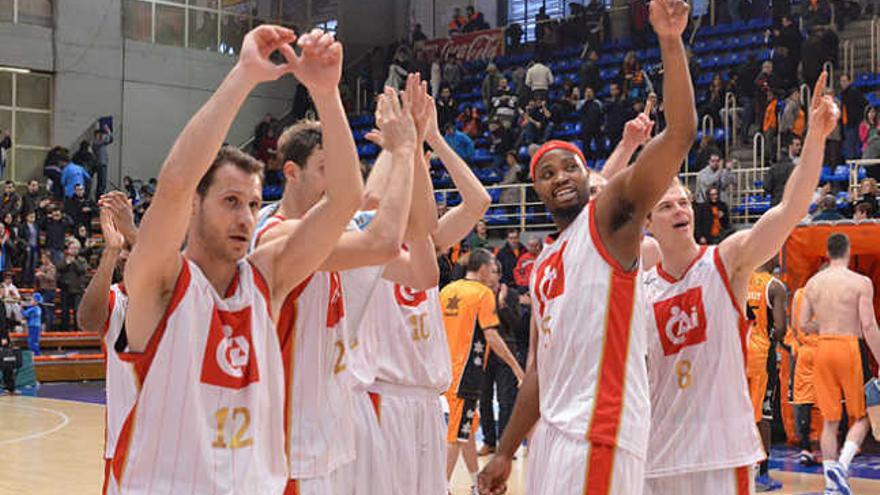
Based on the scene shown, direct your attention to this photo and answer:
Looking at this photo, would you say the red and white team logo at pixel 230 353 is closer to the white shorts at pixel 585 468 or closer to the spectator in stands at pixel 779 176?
the white shorts at pixel 585 468

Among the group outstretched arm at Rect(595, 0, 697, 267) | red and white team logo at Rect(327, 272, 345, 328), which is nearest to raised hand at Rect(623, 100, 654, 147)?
outstretched arm at Rect(595, 0, 697, 267)

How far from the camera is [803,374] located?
11.9 m

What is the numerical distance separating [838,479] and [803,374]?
237 cm

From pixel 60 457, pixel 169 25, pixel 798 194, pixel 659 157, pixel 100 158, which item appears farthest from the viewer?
pixel 169 25

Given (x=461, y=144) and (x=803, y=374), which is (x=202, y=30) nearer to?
(x=461, y=144)

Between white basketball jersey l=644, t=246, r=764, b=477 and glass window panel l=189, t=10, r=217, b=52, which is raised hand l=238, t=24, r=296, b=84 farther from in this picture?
glass window panel l=189, t=10, r=217, b=52

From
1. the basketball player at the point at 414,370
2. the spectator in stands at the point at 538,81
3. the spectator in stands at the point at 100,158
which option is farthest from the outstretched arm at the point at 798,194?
the spectator in stands at the point at 100,158

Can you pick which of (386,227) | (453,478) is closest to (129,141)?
(453,478)

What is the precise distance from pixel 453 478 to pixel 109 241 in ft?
18.9

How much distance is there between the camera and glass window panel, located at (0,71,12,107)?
93.7ft

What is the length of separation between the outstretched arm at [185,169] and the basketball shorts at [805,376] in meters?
9.42

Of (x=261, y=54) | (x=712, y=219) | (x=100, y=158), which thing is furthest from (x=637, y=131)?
(x=100, y=158)

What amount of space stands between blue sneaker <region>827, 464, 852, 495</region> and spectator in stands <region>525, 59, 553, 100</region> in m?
16.4

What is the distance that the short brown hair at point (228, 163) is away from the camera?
3570mm
